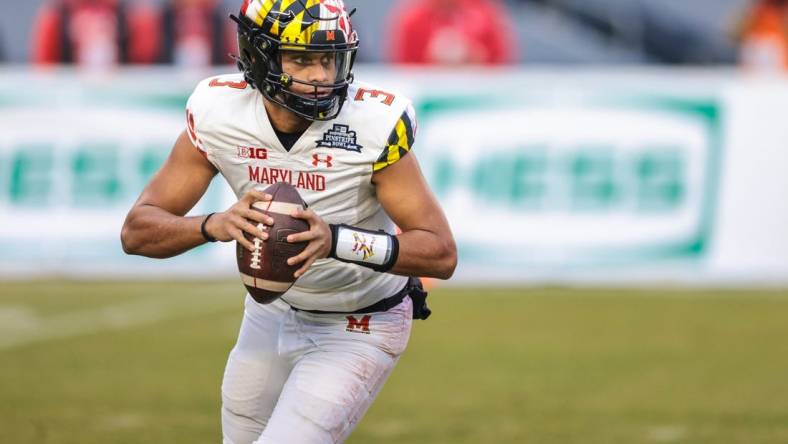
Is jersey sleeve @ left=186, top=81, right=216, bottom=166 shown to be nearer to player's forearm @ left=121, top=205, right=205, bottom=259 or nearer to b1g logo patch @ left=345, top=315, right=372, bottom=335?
player's forearm @ left=121, top=205, right=205, bottom=259

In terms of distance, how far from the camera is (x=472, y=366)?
877 cm

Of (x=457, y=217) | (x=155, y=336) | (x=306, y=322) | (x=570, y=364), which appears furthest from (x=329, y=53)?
(x=457, y=217)

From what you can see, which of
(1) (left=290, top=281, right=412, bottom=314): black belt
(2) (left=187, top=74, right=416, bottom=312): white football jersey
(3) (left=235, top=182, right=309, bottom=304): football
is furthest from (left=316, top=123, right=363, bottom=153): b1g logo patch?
(1) (left=290, top=281, right=412, bottom=314): black belt

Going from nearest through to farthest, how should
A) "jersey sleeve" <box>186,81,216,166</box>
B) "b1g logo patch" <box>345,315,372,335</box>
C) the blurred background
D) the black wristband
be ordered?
1. the black wristband
2. "jersey sleeve" <box>186,81,216,166</box>
3. "b1g logo patch" <box>345,315,372,335</box>
4. the blurred background

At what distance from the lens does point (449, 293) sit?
11.4 meters

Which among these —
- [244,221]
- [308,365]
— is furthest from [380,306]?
[244,221]

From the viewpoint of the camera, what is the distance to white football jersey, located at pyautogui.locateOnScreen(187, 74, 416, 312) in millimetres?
4617

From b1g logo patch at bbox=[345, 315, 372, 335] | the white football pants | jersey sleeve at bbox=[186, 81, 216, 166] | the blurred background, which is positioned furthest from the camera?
the blurred background

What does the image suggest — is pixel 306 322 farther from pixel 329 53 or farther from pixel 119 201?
pixel 119 201

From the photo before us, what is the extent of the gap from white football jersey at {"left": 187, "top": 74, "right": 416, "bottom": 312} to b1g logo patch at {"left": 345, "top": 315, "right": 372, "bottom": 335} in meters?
0.04

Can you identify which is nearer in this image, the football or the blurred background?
the football

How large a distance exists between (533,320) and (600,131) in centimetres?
202

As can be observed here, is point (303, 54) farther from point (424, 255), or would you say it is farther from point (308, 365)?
point (308, 365)

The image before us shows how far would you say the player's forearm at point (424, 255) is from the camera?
4477 mm
